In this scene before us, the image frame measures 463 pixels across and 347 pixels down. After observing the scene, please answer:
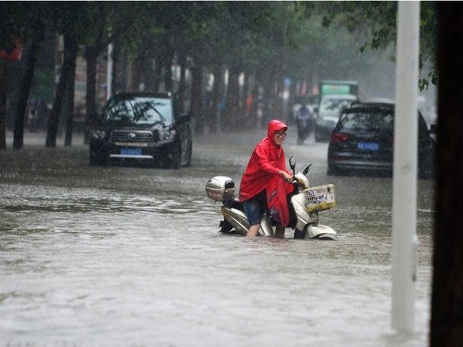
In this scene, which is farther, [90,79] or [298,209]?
[90,79]

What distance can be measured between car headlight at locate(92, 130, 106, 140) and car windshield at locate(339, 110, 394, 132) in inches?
200

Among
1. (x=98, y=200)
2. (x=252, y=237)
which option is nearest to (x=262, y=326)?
(x=252, y=237)

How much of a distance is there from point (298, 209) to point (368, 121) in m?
15.7

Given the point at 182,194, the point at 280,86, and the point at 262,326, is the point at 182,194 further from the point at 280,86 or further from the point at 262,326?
the point at 280,86

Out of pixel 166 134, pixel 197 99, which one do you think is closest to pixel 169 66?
pixel 197 99

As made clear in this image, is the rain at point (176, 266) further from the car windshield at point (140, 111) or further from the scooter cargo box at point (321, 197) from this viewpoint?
the car windshield at point (140, 111)

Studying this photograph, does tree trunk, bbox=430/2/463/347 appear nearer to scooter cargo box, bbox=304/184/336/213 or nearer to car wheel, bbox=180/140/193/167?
scooter cargo box, bbox=304/184/336/213

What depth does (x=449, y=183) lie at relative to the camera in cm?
605

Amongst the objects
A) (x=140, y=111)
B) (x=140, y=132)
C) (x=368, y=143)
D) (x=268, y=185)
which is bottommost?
(x=268, y=185)

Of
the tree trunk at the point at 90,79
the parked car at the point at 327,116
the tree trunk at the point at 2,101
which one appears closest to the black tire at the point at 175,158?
the tree trunk at the point at 2,101

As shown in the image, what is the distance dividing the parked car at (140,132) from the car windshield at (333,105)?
27877 millimetres

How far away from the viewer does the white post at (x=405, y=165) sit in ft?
27.1

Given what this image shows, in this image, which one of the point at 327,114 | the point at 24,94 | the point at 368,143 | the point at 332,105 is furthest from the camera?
the point at 332,105

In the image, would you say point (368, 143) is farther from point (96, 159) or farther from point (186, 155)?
point (96, 159)
